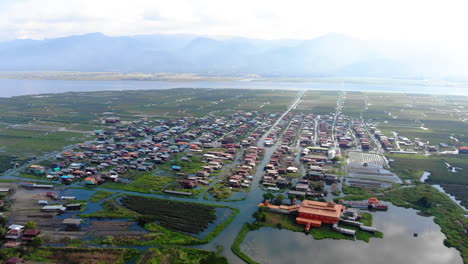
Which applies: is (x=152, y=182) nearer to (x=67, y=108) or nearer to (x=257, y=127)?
(x=257, y=127)

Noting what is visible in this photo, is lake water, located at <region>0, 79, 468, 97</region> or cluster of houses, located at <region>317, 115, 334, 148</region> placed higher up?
lake water, located at <region>0, 79, 468, 97</region>

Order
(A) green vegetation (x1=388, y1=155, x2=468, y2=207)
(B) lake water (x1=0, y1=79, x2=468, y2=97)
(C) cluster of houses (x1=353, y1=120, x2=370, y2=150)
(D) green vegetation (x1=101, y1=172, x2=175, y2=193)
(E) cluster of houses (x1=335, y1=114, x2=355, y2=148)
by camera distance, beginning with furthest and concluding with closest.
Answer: (B) lake water (x1=0, y1=79, x2=468, y2=97), (E) cluster of houses (x1=335, y1=114, x2=355, y2=148), (C) cluster of houses (x1=353, y1=120, x2=370, y2=150), (A) green vegetation (x1=388, y1=155, x2=468, y2=207), (D) green vegetation (x1=101, y1=172, x2=175, y2=193)

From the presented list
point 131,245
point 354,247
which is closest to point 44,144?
point 131,245

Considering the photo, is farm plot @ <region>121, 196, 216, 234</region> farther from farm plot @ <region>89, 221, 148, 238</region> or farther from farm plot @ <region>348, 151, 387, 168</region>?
farm plot @ <region>348, 151, 387, 168</region>

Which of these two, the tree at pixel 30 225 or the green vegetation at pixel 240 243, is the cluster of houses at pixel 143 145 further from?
the green vegetation at pixel 240 243

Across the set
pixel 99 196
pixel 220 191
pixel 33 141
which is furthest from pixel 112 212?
pixel 33 141

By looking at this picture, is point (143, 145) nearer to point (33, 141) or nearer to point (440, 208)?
point (33, 141)

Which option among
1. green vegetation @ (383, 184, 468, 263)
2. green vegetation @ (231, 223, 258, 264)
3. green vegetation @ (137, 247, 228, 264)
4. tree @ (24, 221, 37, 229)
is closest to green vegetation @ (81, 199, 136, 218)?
tree @ (24, 221, 37, 229)
